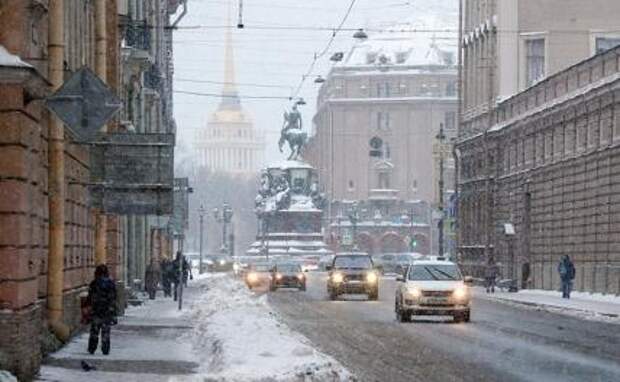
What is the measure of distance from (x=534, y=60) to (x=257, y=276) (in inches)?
711

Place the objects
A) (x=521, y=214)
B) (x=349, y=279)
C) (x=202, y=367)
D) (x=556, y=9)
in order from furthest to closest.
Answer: (x=556, y=9) → (x=521, y=214) → (x=349, y=279) → (x=202, y=367)

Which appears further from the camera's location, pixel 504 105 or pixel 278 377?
pixel 504 105

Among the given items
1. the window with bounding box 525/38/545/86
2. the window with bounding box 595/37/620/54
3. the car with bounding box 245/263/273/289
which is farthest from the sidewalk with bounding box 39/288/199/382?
the window with bounding box 525/38/545/86

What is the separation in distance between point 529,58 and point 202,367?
58763 mm

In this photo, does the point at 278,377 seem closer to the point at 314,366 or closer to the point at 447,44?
the point at 314,366

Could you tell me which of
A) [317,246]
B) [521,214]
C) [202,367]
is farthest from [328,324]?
[317,246]

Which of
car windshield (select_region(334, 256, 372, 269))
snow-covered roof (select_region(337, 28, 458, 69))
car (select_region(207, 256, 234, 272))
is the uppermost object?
snow-covered roof (select_region(337, 28, 458, 69))

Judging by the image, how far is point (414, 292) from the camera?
129 feet

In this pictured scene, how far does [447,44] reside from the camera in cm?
17112

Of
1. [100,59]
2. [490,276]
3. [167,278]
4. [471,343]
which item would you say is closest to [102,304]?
[100,59]

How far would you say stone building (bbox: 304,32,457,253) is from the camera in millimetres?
163000

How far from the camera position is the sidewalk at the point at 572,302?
149 ft

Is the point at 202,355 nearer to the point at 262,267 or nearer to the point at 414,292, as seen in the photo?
the point at 414,292

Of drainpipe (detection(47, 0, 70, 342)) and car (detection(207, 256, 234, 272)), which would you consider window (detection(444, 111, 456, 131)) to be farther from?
drainpipe (detection(47, 0, 70, 342))
